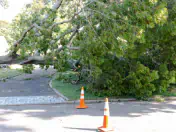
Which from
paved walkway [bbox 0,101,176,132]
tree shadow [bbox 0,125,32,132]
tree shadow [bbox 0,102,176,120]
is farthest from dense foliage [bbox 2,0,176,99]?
tree shadow [bbox 0,125,32,132]

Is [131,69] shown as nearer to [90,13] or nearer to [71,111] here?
[90,13]

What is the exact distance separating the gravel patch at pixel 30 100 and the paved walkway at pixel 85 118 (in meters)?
0.65

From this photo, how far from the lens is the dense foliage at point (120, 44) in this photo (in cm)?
951

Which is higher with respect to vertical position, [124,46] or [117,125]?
[124,46]

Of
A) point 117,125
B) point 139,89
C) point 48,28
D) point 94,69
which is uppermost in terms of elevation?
point 48,28

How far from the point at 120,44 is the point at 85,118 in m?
3.07

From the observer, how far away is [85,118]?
8227mm

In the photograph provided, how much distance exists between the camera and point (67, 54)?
11.5 m

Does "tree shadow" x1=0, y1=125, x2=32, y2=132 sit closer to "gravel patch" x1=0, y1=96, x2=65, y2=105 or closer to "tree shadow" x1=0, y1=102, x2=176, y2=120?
"tree shadow" x1=0, y1=102, x2=176, y2=120

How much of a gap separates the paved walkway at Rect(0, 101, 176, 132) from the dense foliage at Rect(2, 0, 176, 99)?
1562mm

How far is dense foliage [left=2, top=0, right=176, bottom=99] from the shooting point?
951 cm

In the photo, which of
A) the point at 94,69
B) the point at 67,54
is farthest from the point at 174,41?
the point at 67,54

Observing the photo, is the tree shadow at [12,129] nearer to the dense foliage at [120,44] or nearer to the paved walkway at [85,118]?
the paved walkway at [85,118]

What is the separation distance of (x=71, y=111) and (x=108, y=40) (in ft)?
10.4
